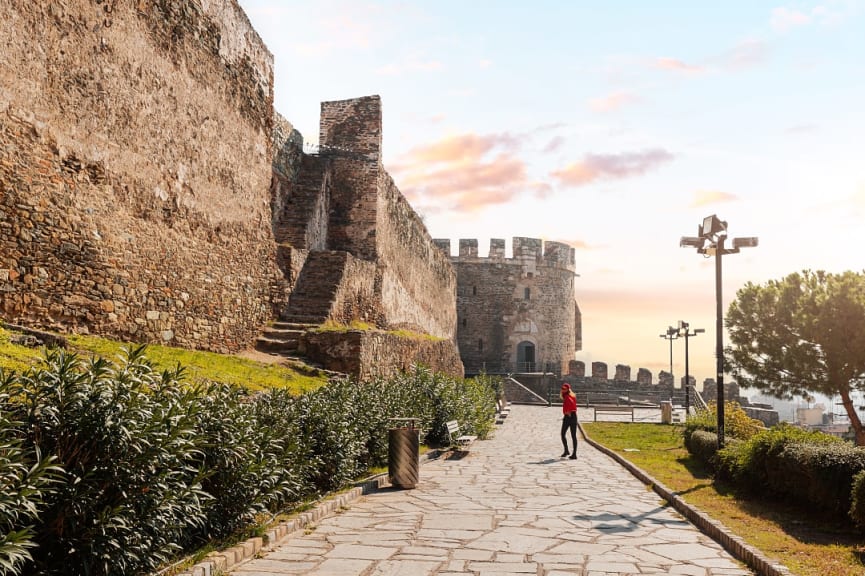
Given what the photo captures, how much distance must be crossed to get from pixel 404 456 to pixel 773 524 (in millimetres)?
4200

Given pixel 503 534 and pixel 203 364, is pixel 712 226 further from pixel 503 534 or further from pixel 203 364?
pixel 203 364

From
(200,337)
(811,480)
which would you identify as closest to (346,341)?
(200,337)

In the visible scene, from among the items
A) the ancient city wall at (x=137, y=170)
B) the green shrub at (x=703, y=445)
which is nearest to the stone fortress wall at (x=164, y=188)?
the ancient city wall at (x=137, y=170)

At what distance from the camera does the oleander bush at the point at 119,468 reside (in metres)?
4.46

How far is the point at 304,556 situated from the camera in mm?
6133

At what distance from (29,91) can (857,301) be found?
23.5 metres

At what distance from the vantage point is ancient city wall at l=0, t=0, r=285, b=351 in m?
10.1

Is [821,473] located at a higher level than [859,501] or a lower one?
higher

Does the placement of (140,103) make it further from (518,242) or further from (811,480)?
(518,242)

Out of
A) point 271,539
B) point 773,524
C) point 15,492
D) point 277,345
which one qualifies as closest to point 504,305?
point 277,345

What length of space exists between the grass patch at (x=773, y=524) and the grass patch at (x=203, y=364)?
5348mm

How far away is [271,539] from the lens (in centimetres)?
651

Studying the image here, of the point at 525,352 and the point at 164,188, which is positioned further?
the point at 525,352

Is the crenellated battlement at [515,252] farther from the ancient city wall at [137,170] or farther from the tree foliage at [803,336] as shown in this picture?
the ancient city wall at [137,170]
